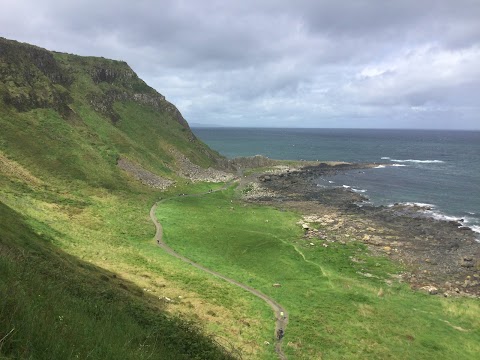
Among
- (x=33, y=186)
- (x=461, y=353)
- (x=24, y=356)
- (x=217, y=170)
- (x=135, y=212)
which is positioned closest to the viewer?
(x=24, y=356)

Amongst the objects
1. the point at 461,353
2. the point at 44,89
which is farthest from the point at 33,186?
the point at 461,353

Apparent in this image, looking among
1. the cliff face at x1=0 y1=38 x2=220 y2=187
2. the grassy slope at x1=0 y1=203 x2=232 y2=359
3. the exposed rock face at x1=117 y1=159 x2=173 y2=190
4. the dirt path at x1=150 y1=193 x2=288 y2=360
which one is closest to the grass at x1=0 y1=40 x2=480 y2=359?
the grassy slope at x1=0 y1=203 x2=232 y2=359

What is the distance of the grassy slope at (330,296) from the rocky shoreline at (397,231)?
3976 mm

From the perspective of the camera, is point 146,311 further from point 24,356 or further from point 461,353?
point 461,353

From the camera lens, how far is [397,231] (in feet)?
245

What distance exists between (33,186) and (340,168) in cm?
13516

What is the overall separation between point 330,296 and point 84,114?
327 ft

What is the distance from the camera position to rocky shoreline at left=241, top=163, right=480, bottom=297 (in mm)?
53278

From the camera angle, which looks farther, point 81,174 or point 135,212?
point 81,174

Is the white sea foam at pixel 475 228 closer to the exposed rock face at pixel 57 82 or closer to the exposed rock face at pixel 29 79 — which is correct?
the exposed rock face at pixel 57 82

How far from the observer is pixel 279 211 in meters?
88.1

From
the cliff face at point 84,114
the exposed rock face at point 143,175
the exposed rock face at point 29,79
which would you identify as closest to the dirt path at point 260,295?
the cliff face at point 84,114

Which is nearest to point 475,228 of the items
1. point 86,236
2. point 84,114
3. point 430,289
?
point 430,289

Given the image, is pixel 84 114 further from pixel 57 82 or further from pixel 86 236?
pixel 86 236
